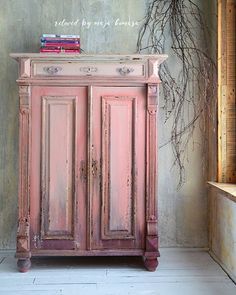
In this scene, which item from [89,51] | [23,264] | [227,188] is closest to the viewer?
[23,264]

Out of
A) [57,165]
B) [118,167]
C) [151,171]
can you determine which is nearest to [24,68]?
[57,165]

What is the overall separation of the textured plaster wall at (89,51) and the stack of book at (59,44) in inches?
17.9

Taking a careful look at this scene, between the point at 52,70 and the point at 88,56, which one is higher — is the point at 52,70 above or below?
below

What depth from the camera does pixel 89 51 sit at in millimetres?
3904

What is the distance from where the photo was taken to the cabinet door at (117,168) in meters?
3.33

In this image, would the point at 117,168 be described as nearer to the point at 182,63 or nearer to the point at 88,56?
the point at 88,56

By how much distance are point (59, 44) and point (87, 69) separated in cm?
36

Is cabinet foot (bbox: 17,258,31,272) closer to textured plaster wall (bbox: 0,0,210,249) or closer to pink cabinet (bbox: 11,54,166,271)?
pink cabinet (bbox: 11,54,166,271)

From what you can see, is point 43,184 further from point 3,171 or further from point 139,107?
point 139,107

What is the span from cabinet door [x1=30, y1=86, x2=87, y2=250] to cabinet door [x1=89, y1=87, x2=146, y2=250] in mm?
95

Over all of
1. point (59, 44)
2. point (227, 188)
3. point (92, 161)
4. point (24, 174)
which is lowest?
point (227, 188)

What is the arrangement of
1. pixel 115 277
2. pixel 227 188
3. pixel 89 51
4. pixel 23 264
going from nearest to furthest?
pixel 115 277
pixel 23 264
pixel 227 188
pixel 89 51

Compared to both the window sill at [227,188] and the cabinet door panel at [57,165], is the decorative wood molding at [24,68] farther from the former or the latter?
the window sill at [227,188]

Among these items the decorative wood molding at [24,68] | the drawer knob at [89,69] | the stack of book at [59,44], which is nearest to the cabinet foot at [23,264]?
the decorative wood molding at [24,68]
